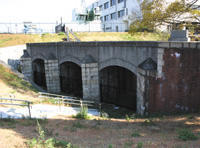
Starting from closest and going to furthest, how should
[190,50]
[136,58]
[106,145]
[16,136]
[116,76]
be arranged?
[106,145] < [16,136] < [190,50] < [136,58] < [116,76]

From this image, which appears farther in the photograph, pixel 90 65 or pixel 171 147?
pixel 90 65

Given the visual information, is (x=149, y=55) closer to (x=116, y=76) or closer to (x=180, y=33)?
(x=180, y=33)

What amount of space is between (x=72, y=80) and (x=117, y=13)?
94.6 feet

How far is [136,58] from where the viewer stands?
11.1 meters

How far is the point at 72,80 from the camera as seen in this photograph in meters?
19.2

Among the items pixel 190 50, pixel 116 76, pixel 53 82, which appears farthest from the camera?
pixel 53 82

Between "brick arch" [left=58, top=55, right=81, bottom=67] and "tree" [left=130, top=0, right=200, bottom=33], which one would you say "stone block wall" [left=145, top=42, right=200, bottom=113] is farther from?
"brick arch" [left=58, top=55, right=81, bottom=67]

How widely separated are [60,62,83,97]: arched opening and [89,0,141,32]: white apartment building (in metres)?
19.3

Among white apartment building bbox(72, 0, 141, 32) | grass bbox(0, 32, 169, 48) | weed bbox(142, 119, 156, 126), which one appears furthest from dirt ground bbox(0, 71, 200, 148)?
→ white apartment building bbox(72, 0, 141, 32)

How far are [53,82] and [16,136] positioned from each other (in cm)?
1176

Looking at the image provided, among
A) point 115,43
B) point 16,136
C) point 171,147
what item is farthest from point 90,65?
point 171,147

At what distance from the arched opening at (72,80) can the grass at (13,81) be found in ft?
11.4

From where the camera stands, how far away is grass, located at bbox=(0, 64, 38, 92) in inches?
624

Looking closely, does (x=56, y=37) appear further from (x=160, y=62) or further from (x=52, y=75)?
(x=160, y=62)
